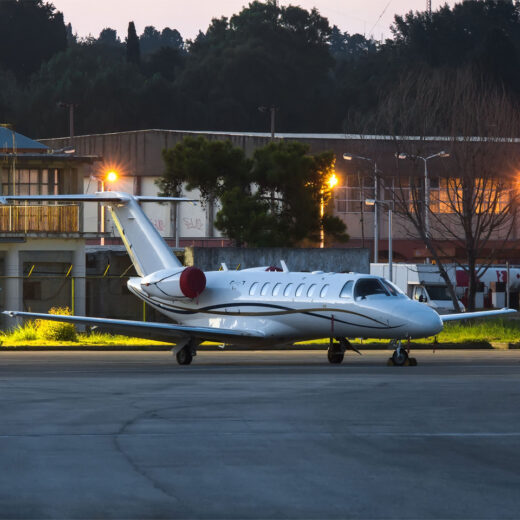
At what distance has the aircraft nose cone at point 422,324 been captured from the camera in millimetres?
27188

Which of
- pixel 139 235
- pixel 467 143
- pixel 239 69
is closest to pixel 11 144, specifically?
pixel 139 235

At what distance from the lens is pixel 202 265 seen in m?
42.8

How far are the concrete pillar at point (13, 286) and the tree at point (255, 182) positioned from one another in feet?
29.3

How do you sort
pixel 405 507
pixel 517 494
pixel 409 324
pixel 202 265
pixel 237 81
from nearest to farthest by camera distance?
pixel 405 507 → pixel 517 494 → pixel 409 324 → pixel 202 265 → pixel 237 81

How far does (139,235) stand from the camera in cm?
3384

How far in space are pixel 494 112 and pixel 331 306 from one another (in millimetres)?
19395

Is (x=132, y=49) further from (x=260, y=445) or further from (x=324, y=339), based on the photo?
(x=260, y=445)

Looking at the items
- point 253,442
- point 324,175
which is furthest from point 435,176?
point 253,442

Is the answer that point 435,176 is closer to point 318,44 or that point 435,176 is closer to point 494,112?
point 494,112

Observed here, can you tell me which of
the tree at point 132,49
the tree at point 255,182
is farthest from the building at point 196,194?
the tree at point 132,49

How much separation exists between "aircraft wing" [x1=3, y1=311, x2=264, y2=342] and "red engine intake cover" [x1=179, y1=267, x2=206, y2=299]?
1.38 meters

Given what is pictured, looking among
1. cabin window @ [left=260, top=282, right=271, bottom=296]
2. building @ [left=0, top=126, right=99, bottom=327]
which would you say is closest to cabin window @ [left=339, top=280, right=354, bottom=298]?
cabin window @ [left=260, top=282, right=271, bottom=296]

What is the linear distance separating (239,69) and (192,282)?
331 ft

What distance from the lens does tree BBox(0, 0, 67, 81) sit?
147m
